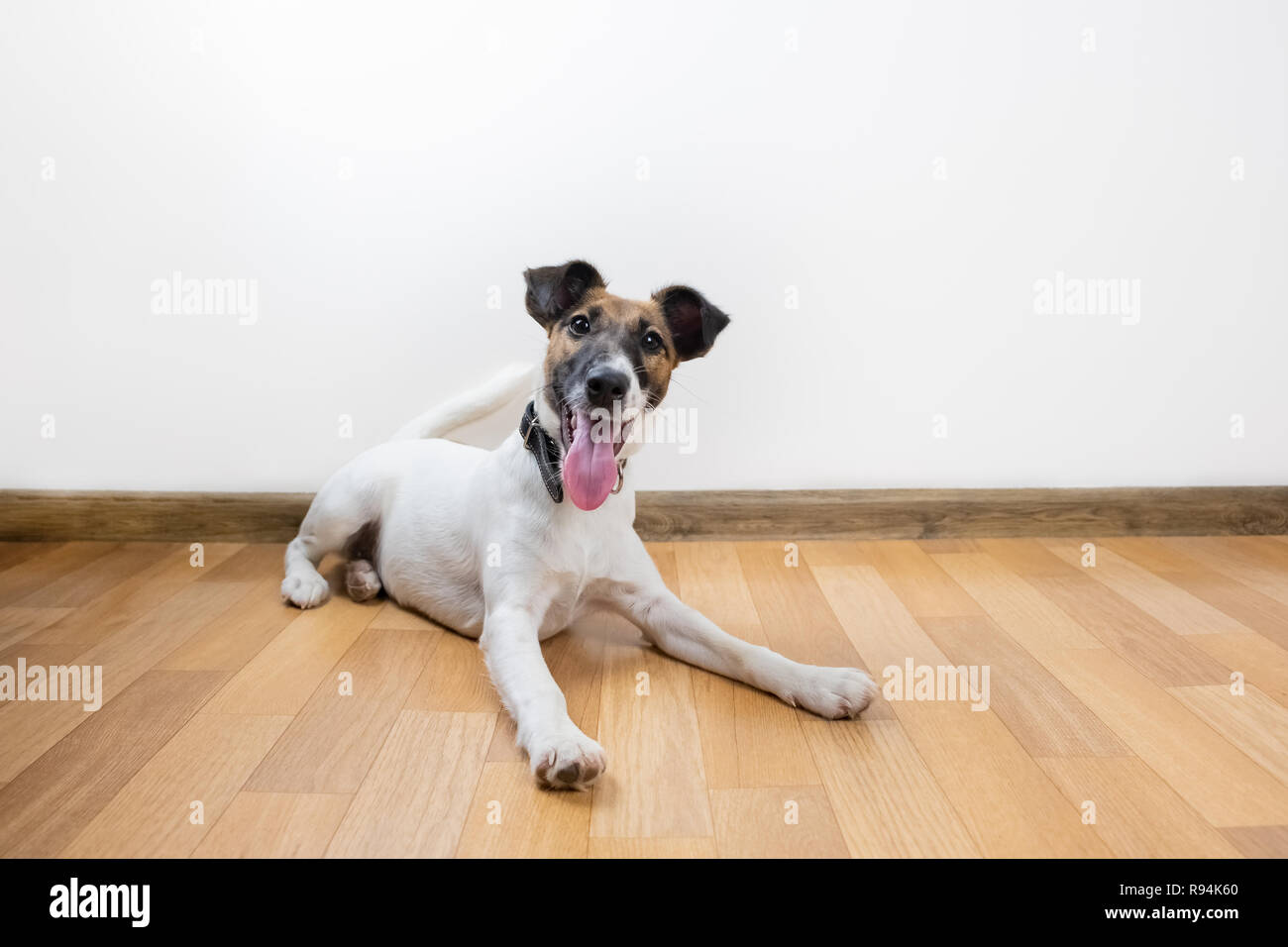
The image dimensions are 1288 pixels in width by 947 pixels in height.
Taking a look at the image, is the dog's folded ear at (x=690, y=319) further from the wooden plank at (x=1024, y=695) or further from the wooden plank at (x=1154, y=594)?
the wooden plank at (x=1154, y=594)

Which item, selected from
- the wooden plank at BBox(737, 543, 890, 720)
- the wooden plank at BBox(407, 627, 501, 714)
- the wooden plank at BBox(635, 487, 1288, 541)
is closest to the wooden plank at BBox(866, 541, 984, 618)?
the wooden plank at BBox(635, 487, 1288, 541)

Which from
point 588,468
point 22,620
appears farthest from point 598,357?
point 22,620

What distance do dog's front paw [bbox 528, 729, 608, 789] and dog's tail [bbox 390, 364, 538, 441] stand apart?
1519mm

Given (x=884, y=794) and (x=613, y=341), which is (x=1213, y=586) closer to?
(x=884, y=794)

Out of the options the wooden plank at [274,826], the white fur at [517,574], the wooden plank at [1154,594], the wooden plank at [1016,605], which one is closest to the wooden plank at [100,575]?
the white fur at [517,574]

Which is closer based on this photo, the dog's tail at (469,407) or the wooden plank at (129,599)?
the wooden plank at (129,599)

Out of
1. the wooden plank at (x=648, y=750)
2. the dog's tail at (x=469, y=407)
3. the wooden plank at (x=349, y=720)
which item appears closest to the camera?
the wooden plank at (x=648, y=750)

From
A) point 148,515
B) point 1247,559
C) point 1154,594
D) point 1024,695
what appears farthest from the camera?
point 148,515

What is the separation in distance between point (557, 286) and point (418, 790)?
3.78 ft

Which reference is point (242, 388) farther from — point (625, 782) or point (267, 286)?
point (625, 782)

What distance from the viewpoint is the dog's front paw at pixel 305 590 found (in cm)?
267

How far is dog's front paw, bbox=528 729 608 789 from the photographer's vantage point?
1.69 metres

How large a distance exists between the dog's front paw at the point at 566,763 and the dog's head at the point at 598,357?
23.9 inches

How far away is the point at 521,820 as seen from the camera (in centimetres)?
161
